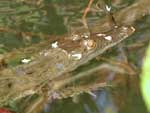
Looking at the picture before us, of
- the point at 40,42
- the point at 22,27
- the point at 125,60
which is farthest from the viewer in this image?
the point at 22,27

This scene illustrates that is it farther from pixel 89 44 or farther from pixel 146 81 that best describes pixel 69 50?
pixel 146 81

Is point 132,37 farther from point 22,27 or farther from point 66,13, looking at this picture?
point 22,27

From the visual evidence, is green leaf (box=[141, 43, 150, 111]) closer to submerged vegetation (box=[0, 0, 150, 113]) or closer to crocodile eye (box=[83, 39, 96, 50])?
submerged vegetation (box=[0, 0, 150, 113])

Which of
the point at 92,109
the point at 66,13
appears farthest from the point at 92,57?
the point at 66,13

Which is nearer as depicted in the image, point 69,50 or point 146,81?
point 146,81

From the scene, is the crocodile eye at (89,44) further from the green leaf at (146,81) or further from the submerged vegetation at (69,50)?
the green leaf at (146,81)

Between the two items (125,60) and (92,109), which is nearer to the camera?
(92,109)

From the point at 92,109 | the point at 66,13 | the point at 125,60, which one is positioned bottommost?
the point at 92,109

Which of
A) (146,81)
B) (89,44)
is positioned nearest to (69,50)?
(89,44)

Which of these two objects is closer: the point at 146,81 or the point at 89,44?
the point at 146,81

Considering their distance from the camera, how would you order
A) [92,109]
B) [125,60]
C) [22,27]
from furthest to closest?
[22,27]
[125,60]
[92,109]
